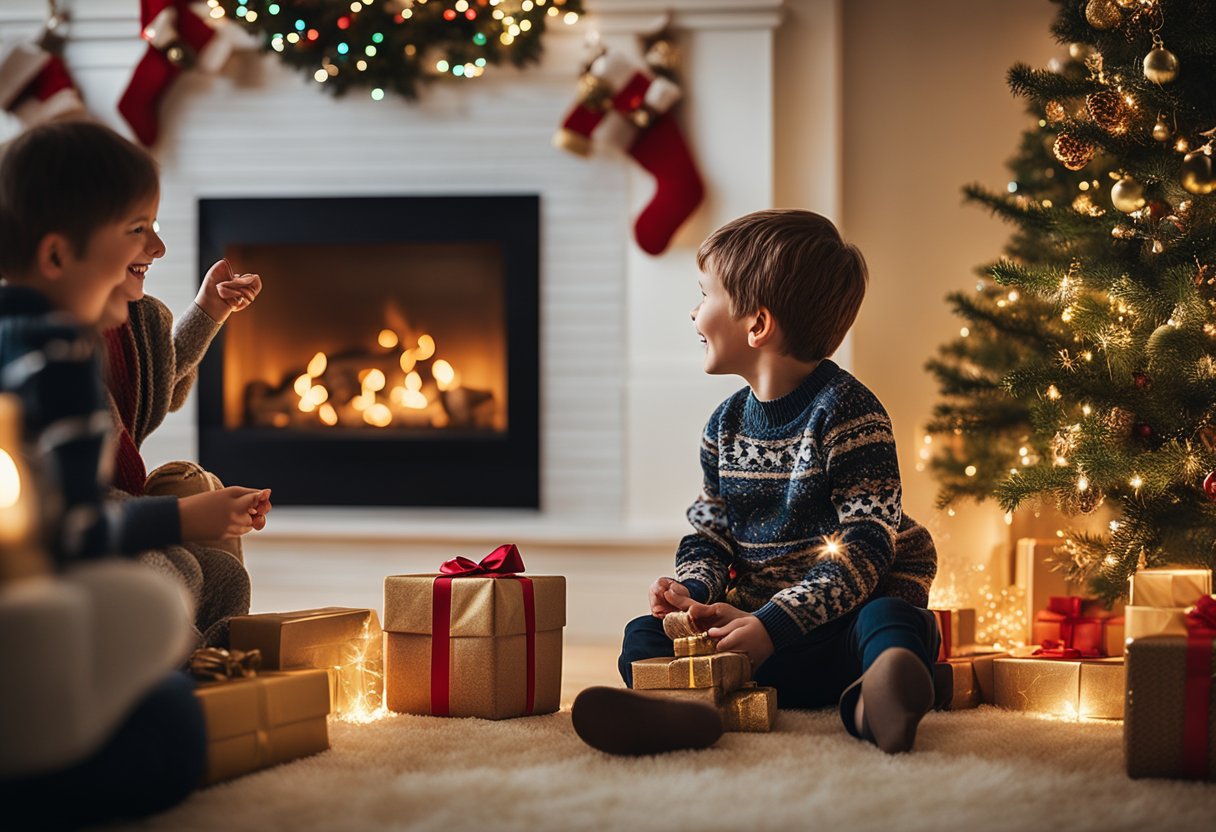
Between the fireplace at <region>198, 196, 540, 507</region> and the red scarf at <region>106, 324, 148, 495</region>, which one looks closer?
the red scarf at <region>106, 324, 148, 495</region>

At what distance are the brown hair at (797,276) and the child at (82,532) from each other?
80 cm

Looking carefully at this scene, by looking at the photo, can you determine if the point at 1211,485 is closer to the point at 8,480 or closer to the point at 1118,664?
the point at 1118,664

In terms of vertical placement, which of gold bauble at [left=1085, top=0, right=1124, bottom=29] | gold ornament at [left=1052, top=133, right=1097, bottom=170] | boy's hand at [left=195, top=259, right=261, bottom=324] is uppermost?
gold bauble at [left=1085, top=0, right=1124, bottom=29]

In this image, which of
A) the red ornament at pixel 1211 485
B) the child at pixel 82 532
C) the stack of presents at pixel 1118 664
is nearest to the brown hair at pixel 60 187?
the child at pixel 82 532

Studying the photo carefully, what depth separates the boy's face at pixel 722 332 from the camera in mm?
1905

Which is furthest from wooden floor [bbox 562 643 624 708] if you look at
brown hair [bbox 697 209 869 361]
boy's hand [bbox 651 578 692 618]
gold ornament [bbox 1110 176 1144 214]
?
gold ornament [bbox 1110 176 1144 214]

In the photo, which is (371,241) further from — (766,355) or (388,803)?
(388,803)

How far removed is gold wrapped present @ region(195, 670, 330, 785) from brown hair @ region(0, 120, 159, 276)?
1.75ft

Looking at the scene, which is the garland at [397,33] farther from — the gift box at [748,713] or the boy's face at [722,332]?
the gift box at [748,713]

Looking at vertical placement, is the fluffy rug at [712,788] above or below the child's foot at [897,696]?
below

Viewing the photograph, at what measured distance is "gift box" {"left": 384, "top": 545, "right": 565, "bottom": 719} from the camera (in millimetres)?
1800

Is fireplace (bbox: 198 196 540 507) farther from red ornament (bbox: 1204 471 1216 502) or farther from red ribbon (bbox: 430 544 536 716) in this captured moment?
red ornament (bbox: 1204 471 1216 502)

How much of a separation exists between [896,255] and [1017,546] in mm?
868

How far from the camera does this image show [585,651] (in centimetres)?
271
